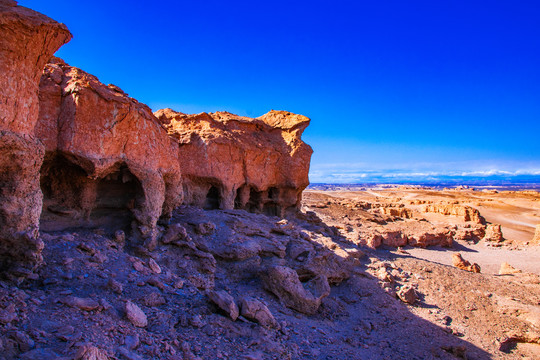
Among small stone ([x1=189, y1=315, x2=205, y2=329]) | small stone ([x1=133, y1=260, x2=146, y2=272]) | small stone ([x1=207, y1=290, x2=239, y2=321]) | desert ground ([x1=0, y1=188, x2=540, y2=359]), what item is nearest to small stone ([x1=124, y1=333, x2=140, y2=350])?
desert ground ([x1=0, y1=188, x2=540, y2=359])

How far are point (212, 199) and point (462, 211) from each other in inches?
1148

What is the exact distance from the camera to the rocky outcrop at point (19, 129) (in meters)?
5.01

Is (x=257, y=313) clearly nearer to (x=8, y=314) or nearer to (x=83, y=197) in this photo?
(x=8, y=314)

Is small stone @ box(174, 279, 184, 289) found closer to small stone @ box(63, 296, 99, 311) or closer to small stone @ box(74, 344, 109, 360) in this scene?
small stone @ box(63, 296, 99, 311)

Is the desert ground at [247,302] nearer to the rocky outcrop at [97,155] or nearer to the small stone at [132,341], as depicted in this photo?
the small stone at [132,341]

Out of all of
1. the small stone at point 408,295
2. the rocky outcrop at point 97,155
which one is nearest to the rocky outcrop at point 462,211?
the small stone at point 408,295

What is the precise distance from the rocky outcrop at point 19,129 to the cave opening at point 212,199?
30.6 feet

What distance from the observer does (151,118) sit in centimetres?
888

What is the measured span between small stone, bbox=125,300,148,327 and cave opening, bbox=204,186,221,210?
9463mm

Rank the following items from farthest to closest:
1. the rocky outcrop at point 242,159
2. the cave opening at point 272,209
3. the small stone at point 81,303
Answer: the cave opening at point 272,209
the rocky outcrop at point 242,159
the small stone at point 81,303

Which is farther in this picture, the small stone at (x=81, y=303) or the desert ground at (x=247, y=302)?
the small stone at (x=81, y=303)

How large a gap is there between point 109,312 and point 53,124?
4393 millimetres

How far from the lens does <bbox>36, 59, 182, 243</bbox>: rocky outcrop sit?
7.04 metres

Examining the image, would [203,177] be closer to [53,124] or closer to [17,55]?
[53,124]
